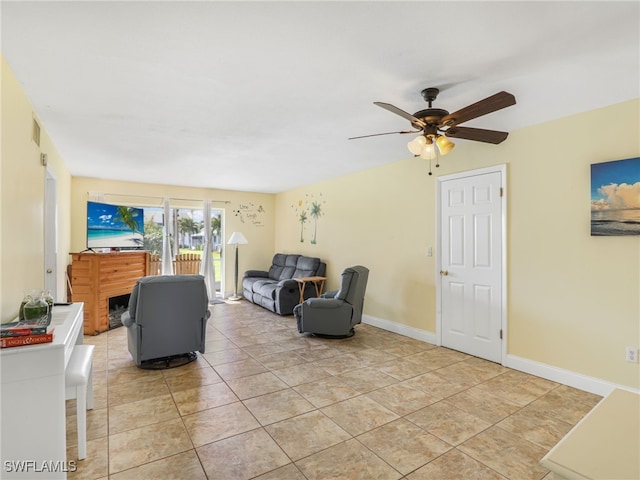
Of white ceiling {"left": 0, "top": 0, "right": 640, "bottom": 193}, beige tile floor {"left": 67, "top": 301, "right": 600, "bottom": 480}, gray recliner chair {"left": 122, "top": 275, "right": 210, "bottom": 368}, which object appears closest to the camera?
white ceiling {"left": 0, "top": 0, "right": 640, "bottom": 193}

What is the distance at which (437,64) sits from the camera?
7.04ft

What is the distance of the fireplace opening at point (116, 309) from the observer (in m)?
4.90

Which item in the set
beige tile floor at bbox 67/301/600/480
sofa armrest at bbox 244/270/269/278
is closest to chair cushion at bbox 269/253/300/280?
sofa armrest at bbox 244/270/269/278

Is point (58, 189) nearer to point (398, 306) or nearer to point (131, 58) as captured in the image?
point (131, 58)

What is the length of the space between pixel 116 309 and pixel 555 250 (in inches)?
227

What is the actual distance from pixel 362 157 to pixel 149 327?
3.28 meters

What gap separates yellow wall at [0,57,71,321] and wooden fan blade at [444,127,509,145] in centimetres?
313

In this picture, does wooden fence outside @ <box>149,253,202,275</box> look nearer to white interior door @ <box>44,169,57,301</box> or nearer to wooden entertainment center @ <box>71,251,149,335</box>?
wooden entertainment center @ <box>71,251,149,335</box>

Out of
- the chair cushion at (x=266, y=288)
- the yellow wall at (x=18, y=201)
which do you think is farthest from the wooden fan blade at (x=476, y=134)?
the chair cushion at (x=266, y=288)

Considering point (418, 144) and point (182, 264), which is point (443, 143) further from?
point (182, 264)

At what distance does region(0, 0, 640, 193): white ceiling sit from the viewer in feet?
5.49

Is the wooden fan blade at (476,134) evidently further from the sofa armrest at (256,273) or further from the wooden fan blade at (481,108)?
the sofa armrest at (256,273)

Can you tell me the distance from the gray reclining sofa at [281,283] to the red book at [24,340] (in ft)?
13.5

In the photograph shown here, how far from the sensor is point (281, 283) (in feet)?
19.0
